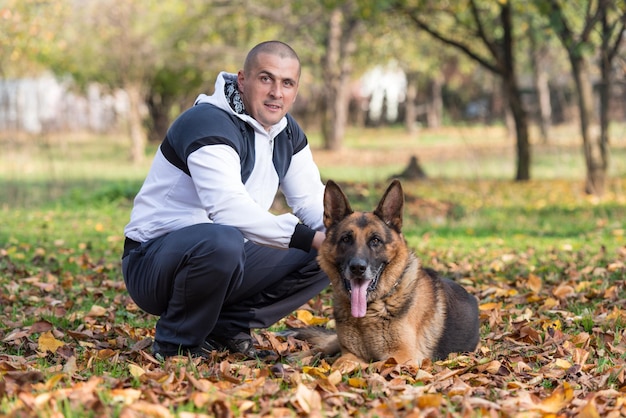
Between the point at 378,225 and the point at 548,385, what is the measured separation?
49.3 inches

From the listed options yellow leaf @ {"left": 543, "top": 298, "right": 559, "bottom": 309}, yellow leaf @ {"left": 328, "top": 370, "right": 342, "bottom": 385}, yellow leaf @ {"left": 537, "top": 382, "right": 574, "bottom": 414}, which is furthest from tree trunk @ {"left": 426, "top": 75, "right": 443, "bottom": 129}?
yellow leaf @ {"left": 537, "top": 382, "right": 574, "bottom": 414}

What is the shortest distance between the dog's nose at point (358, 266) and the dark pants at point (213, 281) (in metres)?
0.64

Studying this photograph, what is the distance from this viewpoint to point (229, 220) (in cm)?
442

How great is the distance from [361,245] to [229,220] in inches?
29.5

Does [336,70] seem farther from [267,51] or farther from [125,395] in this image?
[125,395]

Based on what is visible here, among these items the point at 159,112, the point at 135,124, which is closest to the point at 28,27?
the point at 135,124

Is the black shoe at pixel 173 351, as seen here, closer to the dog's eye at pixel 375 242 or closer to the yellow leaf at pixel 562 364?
the dog's eye at pixel 375 242

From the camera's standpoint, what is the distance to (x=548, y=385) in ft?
13.6

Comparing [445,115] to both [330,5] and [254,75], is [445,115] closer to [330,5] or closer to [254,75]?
[330,5]

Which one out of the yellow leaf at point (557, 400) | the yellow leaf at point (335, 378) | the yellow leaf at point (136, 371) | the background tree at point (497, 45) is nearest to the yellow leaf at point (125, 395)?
the yellow leaf at point (136, 371)

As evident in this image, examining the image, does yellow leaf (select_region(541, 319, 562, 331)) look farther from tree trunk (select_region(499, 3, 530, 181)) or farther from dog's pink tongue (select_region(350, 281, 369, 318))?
tree trunk (select_region(499, 3, 530, 181))

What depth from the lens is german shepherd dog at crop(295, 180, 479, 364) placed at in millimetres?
4441

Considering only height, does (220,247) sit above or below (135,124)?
below

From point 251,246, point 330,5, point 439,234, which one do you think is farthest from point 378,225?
point 330,5
